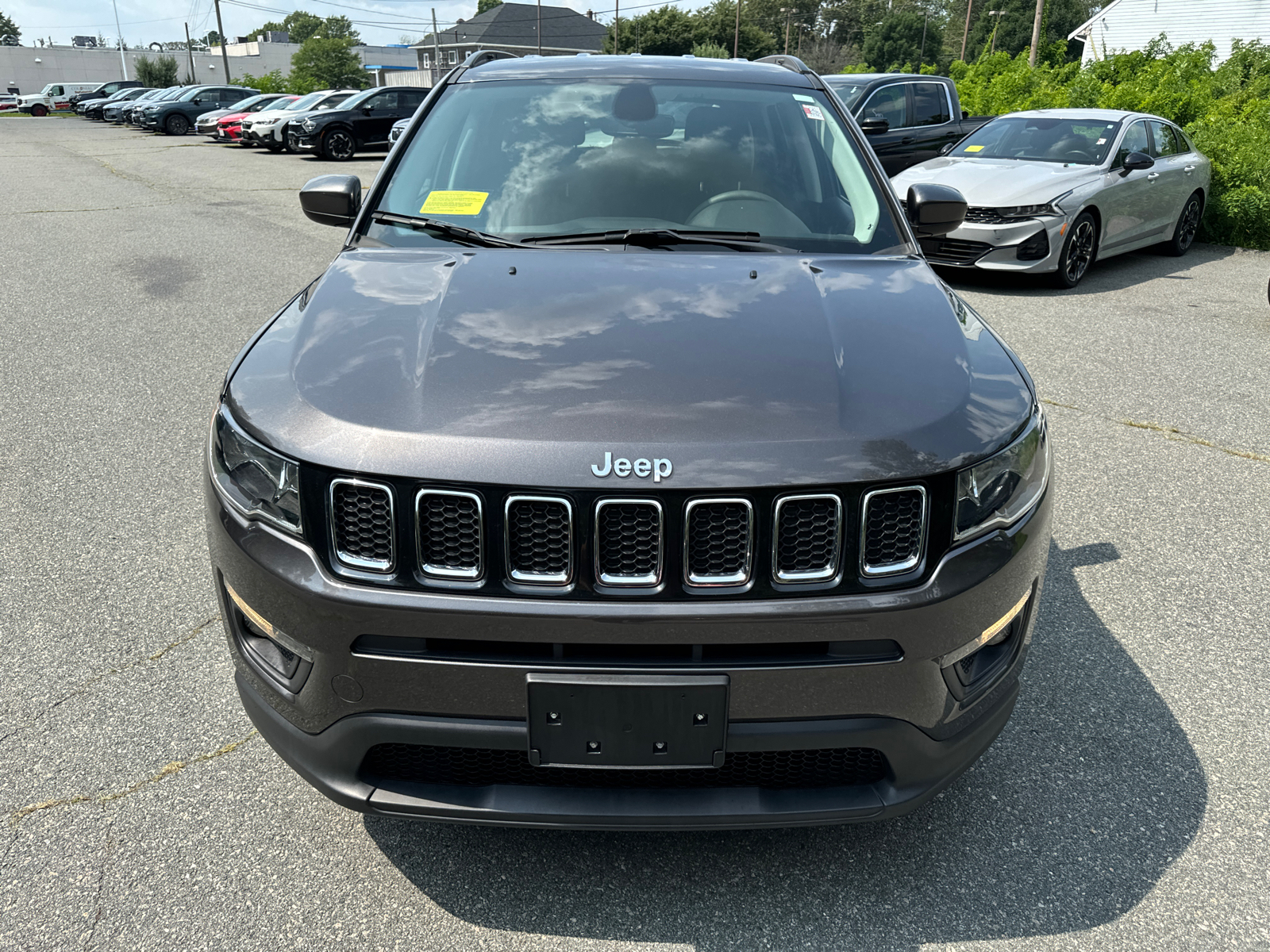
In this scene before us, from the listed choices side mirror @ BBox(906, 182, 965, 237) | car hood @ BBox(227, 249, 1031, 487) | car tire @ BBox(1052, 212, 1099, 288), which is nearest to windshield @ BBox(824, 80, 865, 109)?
car tire @ BBox(1052, 212, 1099, 288)

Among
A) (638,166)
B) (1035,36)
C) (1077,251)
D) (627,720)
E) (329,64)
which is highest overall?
(329,64)

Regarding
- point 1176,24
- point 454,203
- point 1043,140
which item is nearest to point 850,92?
point 1043,140

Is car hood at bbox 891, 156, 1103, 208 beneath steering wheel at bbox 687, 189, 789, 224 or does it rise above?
beneath

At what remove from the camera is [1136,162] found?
926 cm

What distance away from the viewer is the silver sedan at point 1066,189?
8.61 metres

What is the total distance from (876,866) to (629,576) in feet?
3.40

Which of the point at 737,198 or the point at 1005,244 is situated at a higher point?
the point at 737,198

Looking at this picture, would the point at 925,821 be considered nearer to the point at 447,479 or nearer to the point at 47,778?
the point at 447,479

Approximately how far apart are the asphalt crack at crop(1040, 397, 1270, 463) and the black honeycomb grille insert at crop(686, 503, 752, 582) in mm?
3853

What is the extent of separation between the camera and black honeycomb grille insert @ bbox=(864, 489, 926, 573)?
1.83 meters

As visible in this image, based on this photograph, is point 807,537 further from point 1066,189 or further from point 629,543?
point 1066,189

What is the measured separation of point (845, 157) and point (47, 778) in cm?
297

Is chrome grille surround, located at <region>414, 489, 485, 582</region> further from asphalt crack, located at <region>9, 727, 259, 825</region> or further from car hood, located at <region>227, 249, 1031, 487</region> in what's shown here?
asphalt crack, located at <region>9, 727, 259, 825</region>

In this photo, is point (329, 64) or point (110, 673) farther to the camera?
point (329, 64)
